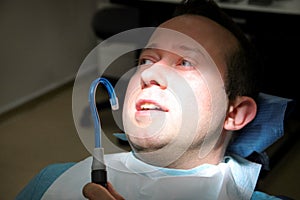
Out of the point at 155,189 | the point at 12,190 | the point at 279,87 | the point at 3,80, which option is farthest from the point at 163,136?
the point at 279,87

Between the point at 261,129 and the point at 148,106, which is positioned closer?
the point at 148,106

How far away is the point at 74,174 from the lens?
0.73m

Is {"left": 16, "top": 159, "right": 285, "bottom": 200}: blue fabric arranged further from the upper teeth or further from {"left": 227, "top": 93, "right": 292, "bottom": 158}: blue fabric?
the upper teeth

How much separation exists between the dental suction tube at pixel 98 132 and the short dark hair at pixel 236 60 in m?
0.19

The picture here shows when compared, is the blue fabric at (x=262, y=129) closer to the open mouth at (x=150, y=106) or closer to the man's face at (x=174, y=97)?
the man's face at (x=174, y=97)

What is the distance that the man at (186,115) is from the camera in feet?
1.98

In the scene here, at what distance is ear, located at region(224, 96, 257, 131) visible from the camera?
69 cm

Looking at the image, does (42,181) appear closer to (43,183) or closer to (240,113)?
(43,183)

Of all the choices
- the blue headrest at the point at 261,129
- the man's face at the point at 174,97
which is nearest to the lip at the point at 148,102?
the man's face at the point at 174,97

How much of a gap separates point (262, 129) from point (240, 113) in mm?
83

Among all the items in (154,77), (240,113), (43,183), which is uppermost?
(154,77)

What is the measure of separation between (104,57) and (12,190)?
335mm

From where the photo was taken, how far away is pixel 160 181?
67cm

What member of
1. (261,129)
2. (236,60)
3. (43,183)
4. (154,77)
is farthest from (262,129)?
(43,183)
